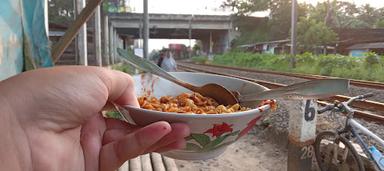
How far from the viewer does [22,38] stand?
1985mm

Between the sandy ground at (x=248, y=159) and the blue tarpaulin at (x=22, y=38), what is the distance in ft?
7.67

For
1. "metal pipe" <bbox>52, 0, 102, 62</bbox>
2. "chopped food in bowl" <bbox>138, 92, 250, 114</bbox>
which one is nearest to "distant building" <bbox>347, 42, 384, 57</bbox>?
"metal pipe" <bbox>52, 0, 102, 62</bbox>

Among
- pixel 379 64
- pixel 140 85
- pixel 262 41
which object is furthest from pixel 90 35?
pixel 262 41

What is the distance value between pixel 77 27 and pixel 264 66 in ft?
67.8

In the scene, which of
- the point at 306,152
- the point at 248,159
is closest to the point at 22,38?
the point at 306,152

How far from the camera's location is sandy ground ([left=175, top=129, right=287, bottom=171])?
168 inches

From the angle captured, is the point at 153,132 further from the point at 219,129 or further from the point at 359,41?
the point at 359,41

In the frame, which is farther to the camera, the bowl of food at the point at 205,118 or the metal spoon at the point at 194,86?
the metal spoon at the point at 194,86

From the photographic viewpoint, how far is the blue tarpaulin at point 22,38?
5.52ft

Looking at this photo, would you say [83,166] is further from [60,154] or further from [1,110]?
[1,110]

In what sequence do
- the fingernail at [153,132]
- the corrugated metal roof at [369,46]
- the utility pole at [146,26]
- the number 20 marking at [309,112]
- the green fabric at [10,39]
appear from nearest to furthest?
the fingernail at [153,132]
the green fabric at [10,39]
the number 20 marking at [309,112]
the utility pole at [146,26]
the corrugated metal roof at [369,46]

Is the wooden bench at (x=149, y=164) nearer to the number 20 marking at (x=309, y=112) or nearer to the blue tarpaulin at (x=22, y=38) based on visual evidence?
the blue tarpaulin at (x=22, y=38)

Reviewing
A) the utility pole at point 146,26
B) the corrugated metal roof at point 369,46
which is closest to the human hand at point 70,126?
the utility pole at point 146,26

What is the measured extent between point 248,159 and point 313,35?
2072 centimetres
